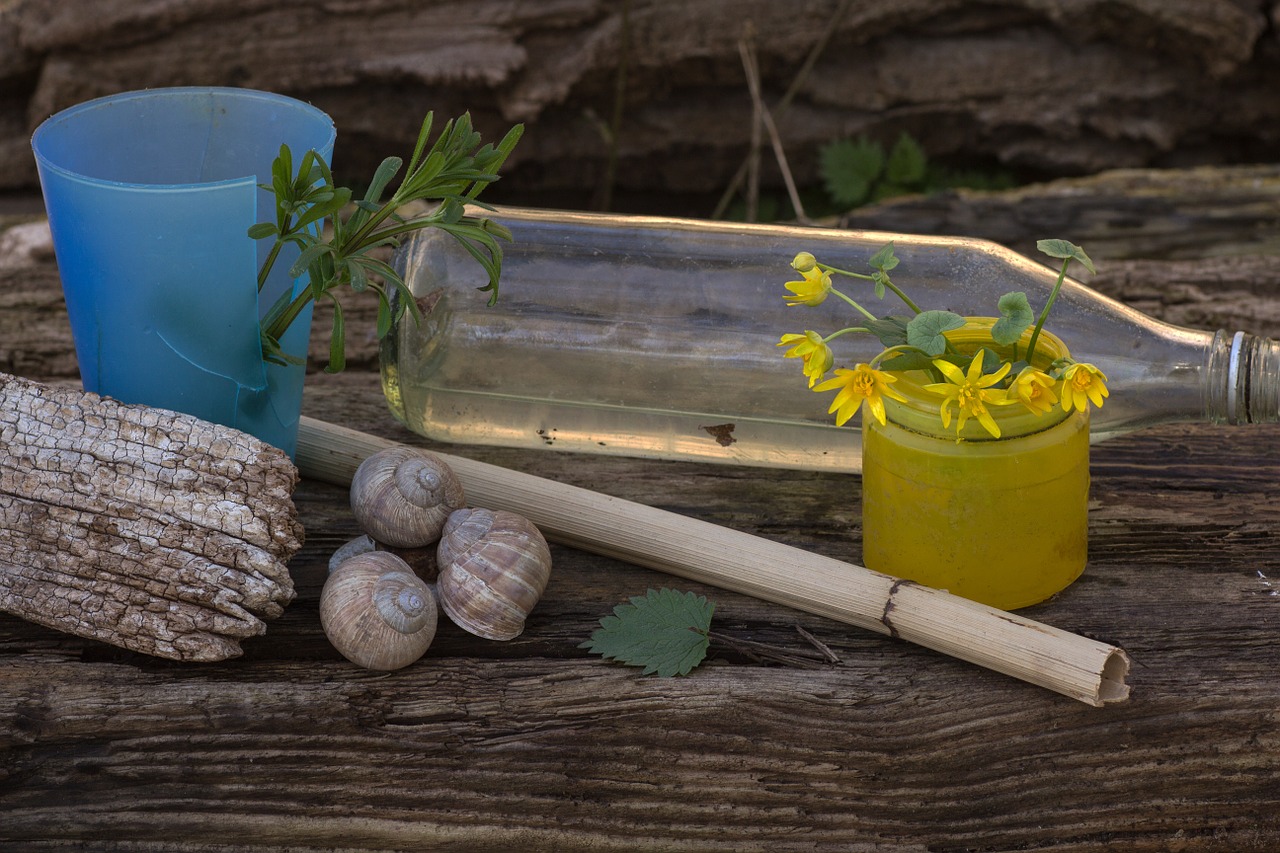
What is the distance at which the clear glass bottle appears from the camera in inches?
55.1

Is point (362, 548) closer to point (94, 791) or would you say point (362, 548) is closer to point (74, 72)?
point (94, 791)

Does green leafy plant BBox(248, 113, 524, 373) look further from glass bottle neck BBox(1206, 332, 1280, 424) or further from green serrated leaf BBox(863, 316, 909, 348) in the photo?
glass bottle neck BBox(1206, 332, 1280, 424)

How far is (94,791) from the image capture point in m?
0.99

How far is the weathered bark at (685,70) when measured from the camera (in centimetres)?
253

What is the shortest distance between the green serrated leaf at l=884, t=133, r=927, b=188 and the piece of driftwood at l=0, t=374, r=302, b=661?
1.88 m

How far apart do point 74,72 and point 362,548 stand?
183 cm

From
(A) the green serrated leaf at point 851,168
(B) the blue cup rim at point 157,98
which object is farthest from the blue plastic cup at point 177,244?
(A) the green serrated leaf at point 851,168

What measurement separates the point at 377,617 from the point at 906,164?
192 centimetres

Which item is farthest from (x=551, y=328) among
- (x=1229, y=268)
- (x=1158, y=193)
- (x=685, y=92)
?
(x=685, y=92)

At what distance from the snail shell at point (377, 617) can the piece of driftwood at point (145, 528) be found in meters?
0.05

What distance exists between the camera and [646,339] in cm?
142

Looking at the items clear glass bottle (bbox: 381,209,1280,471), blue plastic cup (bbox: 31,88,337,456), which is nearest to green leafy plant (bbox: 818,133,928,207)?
clear glass bottle (bbox: 381,209,1280,471)

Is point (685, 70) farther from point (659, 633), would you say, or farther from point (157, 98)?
point (659, 633)

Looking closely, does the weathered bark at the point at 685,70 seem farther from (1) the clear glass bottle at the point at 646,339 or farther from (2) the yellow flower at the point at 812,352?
(2) the yellow flower at the point at 812,352
